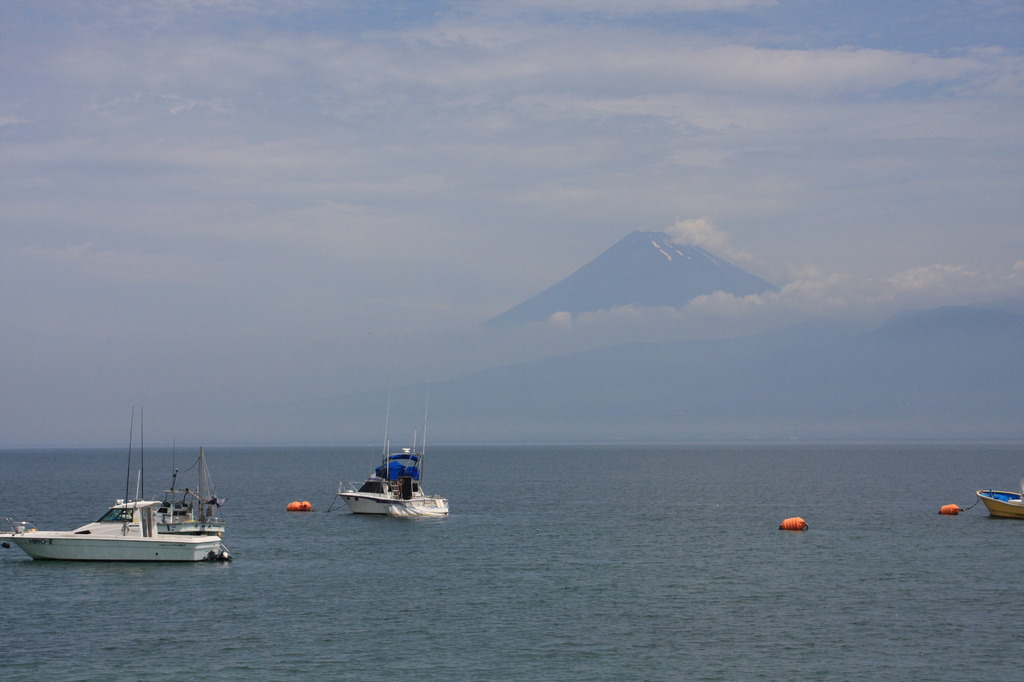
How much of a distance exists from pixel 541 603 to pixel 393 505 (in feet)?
119

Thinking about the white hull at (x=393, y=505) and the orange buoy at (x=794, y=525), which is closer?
the orange buoy at (x=794, y=525)

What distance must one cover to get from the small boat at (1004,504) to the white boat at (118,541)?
59.3 meters

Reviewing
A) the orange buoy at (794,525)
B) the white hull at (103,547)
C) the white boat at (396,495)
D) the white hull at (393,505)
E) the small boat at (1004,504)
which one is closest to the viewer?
the white hull at (103,547)

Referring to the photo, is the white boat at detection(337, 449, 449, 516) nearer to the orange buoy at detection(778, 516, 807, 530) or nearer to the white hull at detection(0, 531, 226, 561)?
the white hull at detection(0, 531, 226, 561)

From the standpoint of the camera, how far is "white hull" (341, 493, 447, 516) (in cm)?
8112

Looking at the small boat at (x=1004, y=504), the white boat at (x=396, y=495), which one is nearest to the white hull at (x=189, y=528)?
the white boat at (x=396, y=495)

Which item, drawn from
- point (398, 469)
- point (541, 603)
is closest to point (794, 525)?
point (398, 469)

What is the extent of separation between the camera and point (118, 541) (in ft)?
181

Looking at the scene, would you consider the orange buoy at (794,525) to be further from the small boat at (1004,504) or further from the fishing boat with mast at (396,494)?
the fishing boat with mast at (396,494)

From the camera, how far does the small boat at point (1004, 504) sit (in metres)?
80.4

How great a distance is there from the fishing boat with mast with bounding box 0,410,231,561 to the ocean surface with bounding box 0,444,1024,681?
2.39 feet

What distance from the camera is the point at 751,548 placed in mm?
65125

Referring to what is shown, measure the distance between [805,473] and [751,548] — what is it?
11903 centimetres

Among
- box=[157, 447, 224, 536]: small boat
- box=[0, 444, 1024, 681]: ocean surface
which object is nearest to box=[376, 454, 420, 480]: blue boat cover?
box=[0, 444, 1024, 681]: ocean surface
